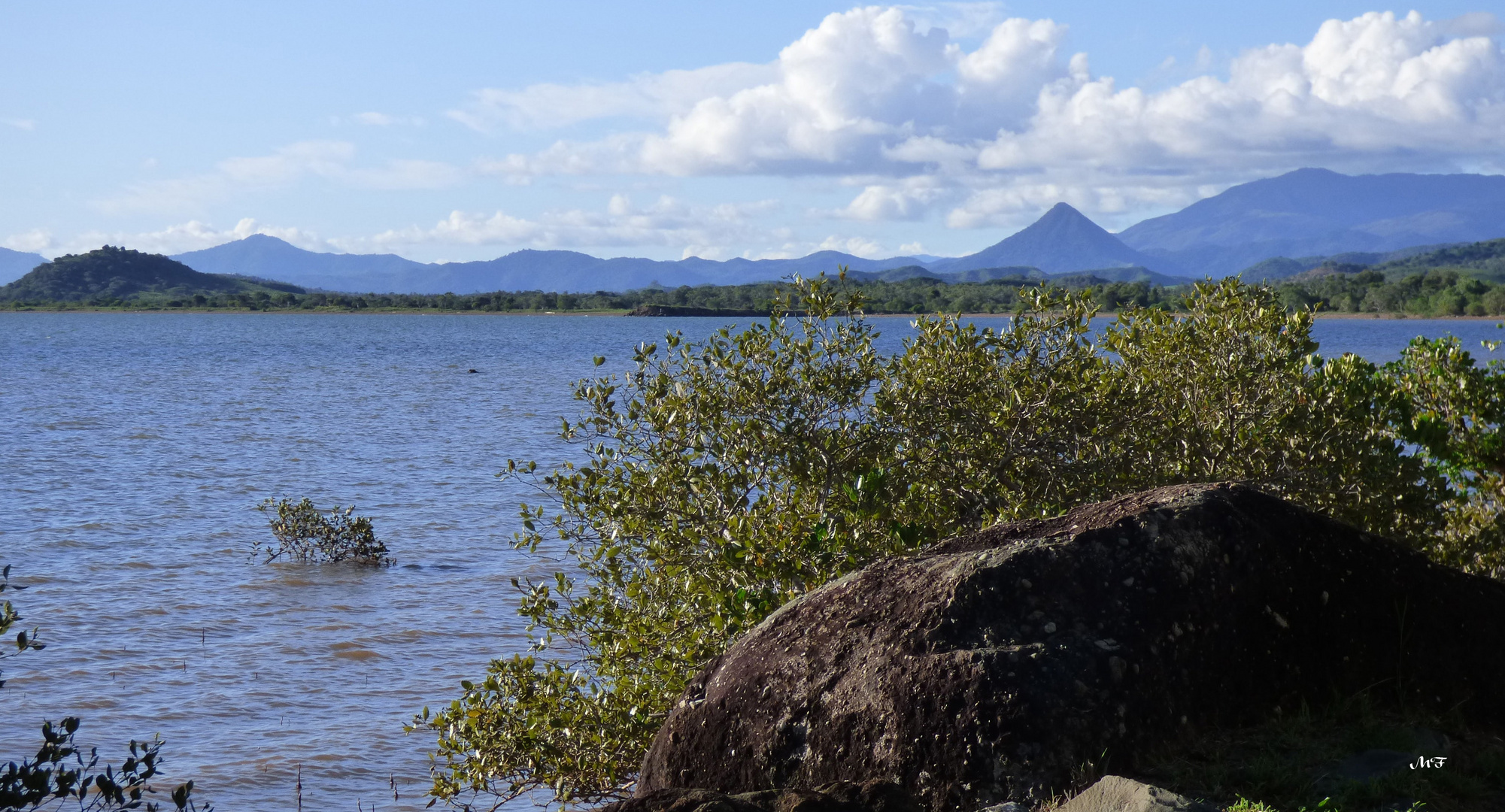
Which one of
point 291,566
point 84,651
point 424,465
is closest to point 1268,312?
point 84,651

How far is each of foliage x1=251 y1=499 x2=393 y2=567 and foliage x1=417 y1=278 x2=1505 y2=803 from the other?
447 inches

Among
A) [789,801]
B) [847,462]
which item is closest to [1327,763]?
[789,801]

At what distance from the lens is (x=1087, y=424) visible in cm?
877

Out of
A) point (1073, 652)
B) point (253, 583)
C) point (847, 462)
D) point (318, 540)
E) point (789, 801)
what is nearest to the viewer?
point (789, 801)

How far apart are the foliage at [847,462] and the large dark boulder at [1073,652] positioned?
1712 mm

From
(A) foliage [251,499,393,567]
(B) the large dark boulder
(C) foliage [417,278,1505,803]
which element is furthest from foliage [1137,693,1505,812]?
(A) foliage [251,499,393,567]

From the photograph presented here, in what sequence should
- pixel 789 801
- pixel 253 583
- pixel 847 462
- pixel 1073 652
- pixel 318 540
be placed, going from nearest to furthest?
pixel 789 801 < pixel 1073 652 < pixel 847 462 < pixel 253 583 < pixel 318 540

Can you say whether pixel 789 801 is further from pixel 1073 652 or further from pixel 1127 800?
pixel 1073 652

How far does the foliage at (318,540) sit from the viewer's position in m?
19.5

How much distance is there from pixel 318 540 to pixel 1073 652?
16779 mm

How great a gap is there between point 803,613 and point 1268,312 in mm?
5436

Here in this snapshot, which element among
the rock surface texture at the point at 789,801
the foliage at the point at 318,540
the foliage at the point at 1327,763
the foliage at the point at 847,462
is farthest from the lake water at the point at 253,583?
the foliage at the point at 1327,763

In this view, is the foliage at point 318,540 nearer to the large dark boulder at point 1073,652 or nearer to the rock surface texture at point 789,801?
the large dark boulder at point 1073,652

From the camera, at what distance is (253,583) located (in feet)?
59.1
